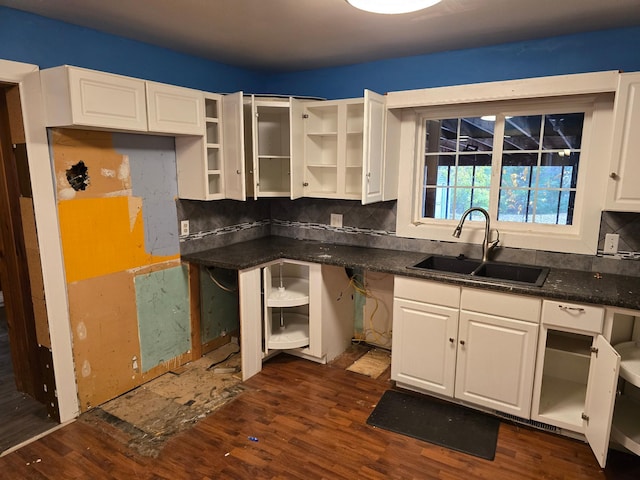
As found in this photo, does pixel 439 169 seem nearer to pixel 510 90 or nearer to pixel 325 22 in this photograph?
pixel 510 90

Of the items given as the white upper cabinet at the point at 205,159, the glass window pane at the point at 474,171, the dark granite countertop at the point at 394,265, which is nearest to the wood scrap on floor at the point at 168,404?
the dark granite countertop at the point at 394,265

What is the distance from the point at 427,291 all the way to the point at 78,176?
85.9 inches

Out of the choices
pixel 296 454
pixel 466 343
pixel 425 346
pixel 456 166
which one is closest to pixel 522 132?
pixel 456 166

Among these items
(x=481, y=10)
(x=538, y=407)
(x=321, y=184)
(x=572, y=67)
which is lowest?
(x=538, y=407)

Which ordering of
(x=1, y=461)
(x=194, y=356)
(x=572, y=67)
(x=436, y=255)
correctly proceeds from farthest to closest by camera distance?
(x=194, y=356), (x=436, y=255), (x=572, y=67), (x=1, y=461)

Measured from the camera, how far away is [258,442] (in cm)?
228

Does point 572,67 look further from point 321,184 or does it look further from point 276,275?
point 276,275

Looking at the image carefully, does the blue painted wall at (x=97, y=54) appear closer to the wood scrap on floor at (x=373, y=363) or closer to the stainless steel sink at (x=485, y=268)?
the stainless steel sink at (x=485, y=268)

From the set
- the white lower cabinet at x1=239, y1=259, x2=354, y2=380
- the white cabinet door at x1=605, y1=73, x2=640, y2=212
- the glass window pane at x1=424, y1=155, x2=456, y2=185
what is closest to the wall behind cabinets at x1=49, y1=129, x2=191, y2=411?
the white lower cabinet at x1=239, y1=259, x2=354, y2=380

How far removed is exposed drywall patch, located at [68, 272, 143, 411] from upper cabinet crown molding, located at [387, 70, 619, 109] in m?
2.24

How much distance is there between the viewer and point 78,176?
237 centimetres

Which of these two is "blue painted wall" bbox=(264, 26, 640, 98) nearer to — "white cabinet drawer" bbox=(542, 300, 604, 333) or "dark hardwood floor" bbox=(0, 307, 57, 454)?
"white cabinet drawer" bbox=(542, 300, 604, 333)

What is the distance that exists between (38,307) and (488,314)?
8.48 feet

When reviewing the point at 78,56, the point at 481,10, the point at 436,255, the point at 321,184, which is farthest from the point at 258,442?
the point at 481,10
